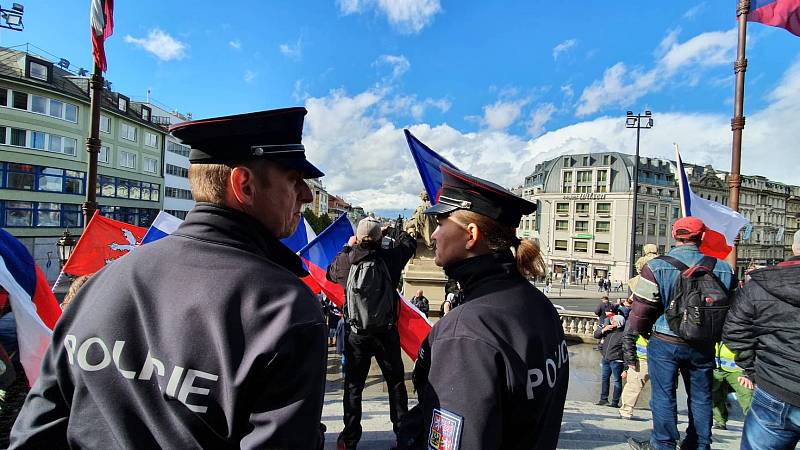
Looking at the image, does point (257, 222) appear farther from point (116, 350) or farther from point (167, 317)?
point (116, 350)

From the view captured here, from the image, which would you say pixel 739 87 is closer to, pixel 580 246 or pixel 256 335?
pixel 256 335

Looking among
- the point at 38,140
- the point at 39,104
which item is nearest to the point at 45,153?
the point at 38,140

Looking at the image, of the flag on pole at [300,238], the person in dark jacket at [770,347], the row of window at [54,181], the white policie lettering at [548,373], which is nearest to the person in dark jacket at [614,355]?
the person in dark jacket at [770,347]

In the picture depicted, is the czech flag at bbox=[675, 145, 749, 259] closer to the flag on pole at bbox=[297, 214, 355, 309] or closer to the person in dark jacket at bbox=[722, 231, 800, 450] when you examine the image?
the person in dark jacket at bbox=[722, 231, 800, 450]

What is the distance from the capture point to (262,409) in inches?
43.4

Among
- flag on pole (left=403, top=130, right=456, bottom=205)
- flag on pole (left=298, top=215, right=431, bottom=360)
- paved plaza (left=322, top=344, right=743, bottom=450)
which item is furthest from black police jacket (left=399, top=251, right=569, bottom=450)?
flag on pole (left=403, top=130, right=456, bottom=205)

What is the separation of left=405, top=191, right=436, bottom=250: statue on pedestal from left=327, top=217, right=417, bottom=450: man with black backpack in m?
3.86

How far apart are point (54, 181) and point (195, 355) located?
4369cm

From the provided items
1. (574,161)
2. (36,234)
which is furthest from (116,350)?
(574,161)

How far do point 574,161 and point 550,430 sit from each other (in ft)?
244

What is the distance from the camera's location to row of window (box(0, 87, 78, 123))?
31617mm

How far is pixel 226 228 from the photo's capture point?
1.32 meters

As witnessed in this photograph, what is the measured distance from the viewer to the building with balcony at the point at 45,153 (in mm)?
31672

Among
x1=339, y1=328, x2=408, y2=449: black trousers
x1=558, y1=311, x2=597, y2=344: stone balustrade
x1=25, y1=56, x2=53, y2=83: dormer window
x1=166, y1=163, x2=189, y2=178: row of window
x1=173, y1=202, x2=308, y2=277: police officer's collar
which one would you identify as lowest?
x1=558, y1=311, x2=597, y2=344: stone balustrade
